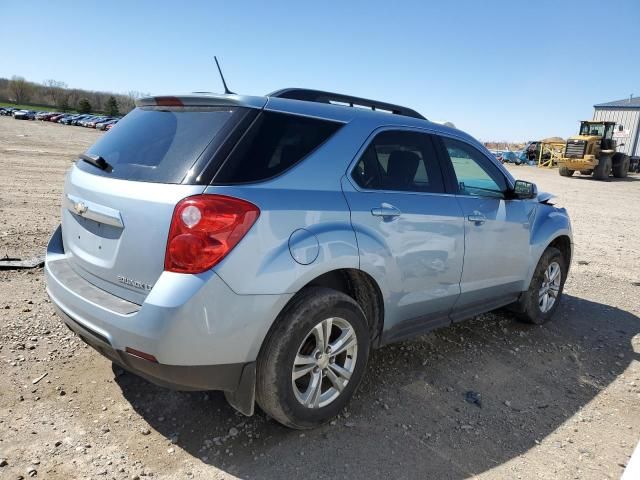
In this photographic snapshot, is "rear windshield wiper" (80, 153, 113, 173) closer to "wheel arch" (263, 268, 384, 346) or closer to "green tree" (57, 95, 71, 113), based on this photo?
"wheel arch" (263, 268, 384, 346)

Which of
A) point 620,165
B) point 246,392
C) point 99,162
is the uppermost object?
point 620,165

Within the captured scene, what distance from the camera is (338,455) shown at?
264cm

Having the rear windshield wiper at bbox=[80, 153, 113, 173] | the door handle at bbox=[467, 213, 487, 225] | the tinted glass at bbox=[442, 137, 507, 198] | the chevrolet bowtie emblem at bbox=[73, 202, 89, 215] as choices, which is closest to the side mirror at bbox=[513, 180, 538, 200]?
the tinted glass at bbox=[442, 137, 507, 198]

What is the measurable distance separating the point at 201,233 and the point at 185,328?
44 cm

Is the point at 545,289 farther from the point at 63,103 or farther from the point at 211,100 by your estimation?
the point at 63,103

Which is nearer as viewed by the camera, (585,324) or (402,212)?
(402,212)

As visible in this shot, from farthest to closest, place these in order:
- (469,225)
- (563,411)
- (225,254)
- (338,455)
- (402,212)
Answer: (469,225), (563,411), (402,212), (338,455), (225,254)

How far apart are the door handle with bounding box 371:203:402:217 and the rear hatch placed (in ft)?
3.18

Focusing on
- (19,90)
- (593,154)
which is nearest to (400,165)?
(593,154)

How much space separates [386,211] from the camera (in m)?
2.95

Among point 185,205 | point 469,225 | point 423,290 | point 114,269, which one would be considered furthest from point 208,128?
point 469,225

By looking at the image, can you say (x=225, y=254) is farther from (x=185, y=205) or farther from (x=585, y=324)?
(x=585, y=324)

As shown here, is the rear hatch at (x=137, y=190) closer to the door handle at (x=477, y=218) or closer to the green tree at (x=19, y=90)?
the door handle at (x=477, y=218)

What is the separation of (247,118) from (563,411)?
2864mm
